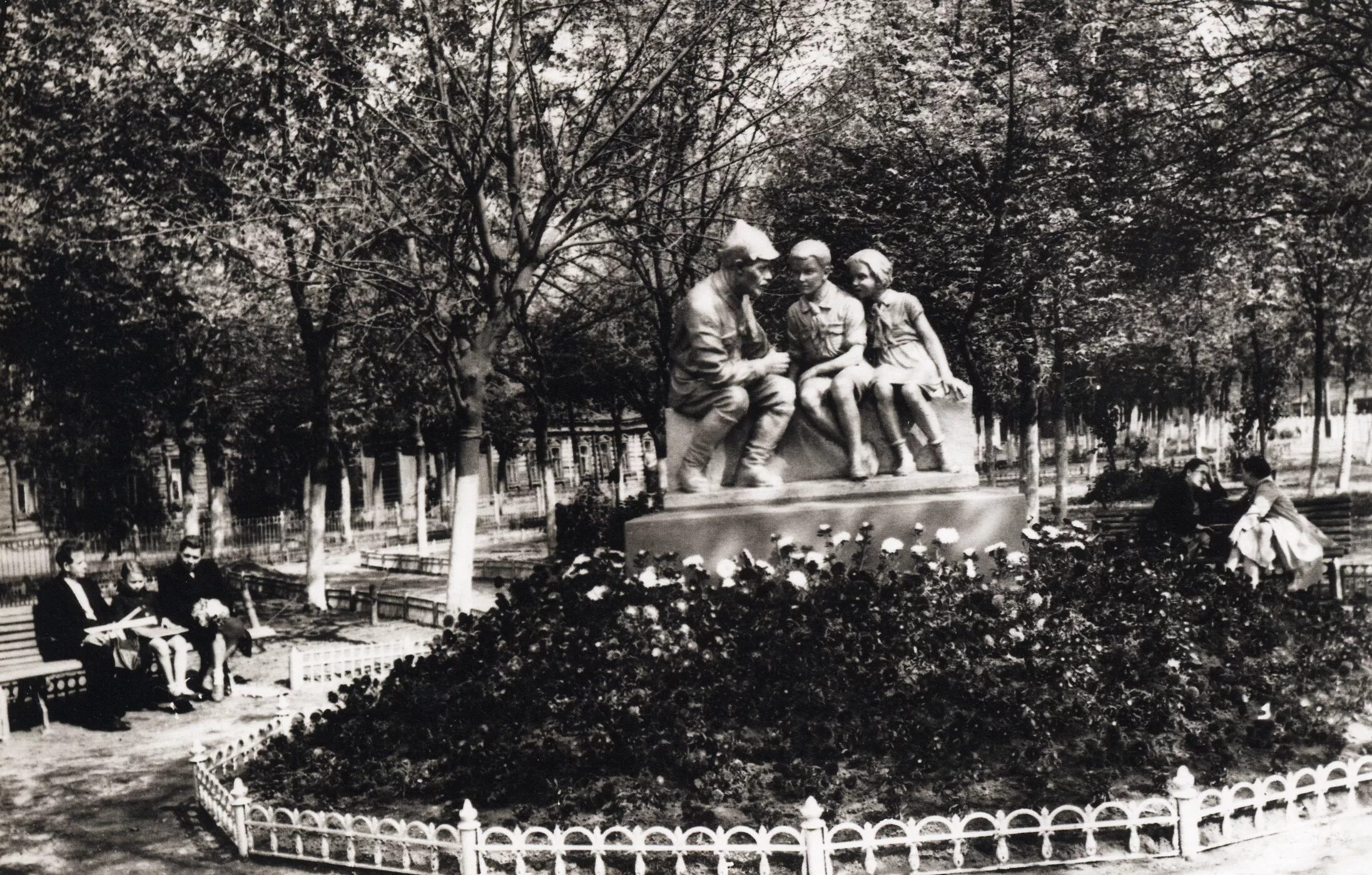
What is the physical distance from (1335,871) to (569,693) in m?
3.73

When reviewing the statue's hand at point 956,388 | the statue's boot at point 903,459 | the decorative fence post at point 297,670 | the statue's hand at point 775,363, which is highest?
the statue's hand at point 775,363

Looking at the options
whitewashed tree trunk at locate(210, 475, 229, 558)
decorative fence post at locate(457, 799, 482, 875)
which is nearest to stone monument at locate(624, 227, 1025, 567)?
decorative fence post at locate(457, 799, 482, 875)

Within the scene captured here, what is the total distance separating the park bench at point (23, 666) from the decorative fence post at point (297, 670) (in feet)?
5.86

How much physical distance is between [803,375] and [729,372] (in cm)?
62

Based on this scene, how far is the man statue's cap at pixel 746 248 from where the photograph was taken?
356 inches

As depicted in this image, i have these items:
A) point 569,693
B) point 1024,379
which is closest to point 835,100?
point 1024,379

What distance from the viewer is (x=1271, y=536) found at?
10203mm

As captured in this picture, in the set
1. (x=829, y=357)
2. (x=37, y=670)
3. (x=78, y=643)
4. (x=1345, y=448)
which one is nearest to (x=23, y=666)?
(x=37, y=670)

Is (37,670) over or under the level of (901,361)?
under

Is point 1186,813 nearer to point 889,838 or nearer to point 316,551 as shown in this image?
point 889,838

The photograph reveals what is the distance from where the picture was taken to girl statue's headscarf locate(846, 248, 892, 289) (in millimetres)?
9406

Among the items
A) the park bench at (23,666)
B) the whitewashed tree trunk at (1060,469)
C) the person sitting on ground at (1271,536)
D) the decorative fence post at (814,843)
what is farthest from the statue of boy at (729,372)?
the whitewashed tree trunk at (1060,469)

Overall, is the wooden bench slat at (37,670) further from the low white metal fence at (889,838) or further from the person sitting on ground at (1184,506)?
the person sitting on ground at (1184,506)

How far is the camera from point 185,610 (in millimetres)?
11961
